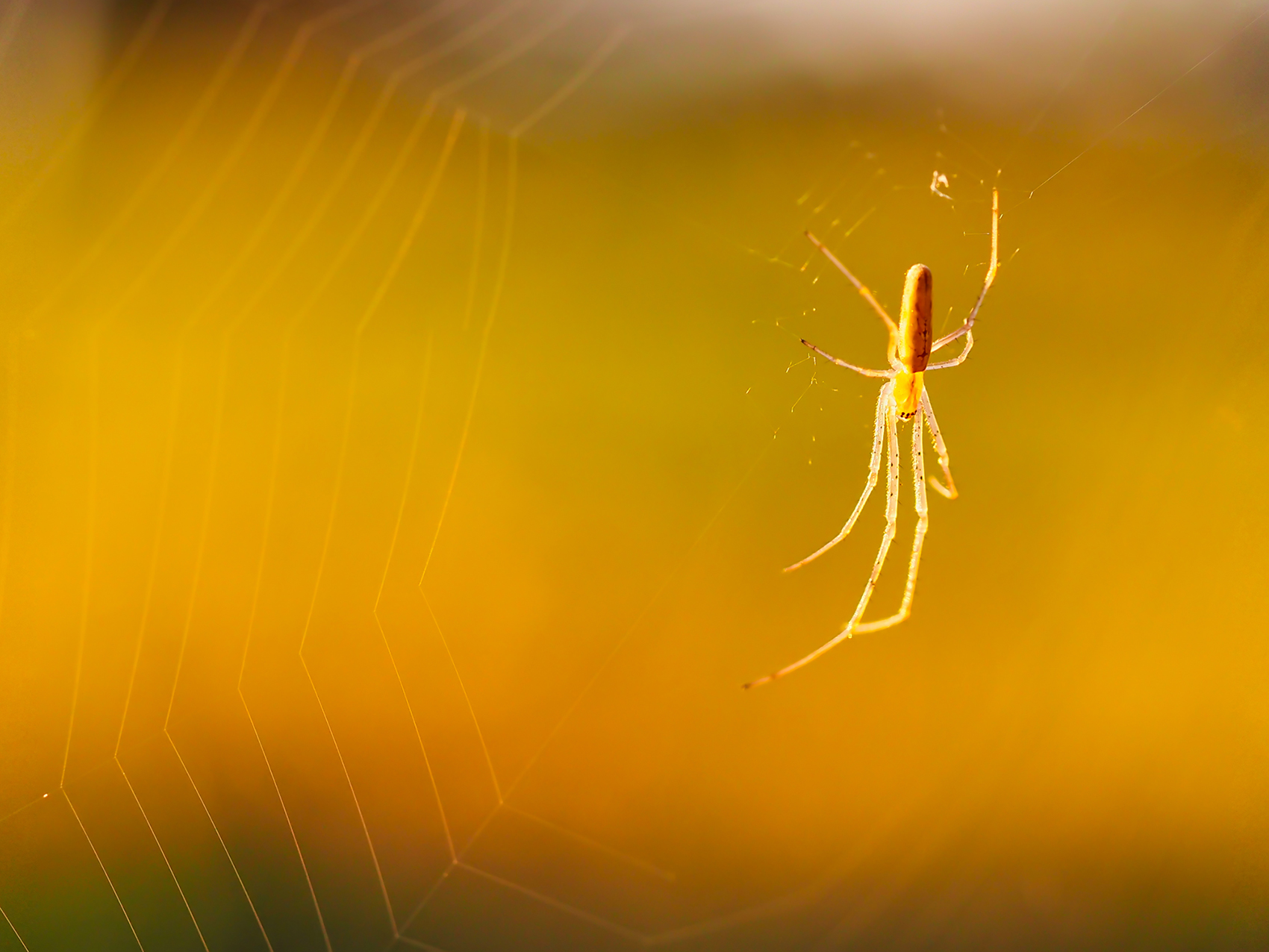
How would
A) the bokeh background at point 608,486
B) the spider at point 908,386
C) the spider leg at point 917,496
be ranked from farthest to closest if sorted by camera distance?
the bokeh background at point 608,486
the spider leg at point 917,496
the spider at point 908,386

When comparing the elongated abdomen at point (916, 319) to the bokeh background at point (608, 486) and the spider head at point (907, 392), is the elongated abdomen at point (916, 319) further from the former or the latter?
the bokeh background at point (608, 486)

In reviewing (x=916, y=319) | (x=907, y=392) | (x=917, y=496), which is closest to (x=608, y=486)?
(x=917, y=496)

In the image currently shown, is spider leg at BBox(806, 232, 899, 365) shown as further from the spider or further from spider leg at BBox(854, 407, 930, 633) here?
spider leg at BBox(854, 407, 930, 633)

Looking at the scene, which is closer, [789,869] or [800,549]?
[789,869]

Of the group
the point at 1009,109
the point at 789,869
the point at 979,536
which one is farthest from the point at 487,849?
the point at 1009,109

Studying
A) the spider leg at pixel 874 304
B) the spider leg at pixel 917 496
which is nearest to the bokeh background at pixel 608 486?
the spider leg at pixel 917 496

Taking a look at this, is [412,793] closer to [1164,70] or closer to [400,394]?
[400,394]
